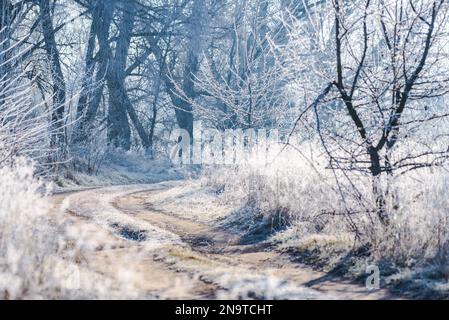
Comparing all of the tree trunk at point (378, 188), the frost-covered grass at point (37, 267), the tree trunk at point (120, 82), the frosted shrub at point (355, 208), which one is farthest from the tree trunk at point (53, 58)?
the frost-covered grass at point (37, 267)

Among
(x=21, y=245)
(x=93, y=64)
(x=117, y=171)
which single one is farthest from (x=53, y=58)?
(x=21, y=245)

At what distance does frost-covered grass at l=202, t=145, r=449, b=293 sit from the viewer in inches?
261

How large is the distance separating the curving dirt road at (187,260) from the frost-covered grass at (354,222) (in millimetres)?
411

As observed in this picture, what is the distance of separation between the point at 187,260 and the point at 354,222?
7.28 ft

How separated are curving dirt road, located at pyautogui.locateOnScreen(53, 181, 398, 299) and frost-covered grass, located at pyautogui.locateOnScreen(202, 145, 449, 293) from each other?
0.41m

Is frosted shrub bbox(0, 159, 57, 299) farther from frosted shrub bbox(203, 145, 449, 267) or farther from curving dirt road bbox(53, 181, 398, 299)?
frosted shrub bbox(203, 145, 449, 267)

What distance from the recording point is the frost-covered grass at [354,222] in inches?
261

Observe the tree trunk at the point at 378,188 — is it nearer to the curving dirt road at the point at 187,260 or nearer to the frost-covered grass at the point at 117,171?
the curving dirt road at the point at 187,260

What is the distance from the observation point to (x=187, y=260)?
7355 millimetres

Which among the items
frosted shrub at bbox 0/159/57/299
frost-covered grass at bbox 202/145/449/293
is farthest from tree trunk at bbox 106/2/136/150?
frosted shrub at bbox 0/159/57/299

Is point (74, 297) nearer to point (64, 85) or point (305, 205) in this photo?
point (305, 205)

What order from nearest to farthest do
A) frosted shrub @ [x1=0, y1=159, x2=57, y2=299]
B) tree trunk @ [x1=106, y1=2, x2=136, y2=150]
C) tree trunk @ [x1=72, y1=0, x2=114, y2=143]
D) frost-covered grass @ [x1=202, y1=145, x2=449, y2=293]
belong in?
frosted shrub @ [x1=0, y1=159, x2=57, y2=299], frost-covered grass @ [x1=202, y1=145, x2=449, y2=293], tree trunk @ [x1=72, y1=0, x2=114, y2=143], tree trunk @ [x1=106, y1=2, x2=136, y2=150]
